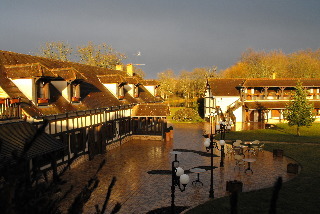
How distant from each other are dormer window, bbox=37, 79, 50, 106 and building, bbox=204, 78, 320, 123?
30.0m

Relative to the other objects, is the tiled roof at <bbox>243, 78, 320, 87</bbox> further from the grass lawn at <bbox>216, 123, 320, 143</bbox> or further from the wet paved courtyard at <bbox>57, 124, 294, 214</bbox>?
the wet paved courtyard at <bbox>57, 124, 294, 214</bbox>

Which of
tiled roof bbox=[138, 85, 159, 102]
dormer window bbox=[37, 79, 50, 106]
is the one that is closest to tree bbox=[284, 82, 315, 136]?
tiled roof bbox=[138, 85, 159, 102]

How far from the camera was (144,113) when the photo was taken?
93.6ft

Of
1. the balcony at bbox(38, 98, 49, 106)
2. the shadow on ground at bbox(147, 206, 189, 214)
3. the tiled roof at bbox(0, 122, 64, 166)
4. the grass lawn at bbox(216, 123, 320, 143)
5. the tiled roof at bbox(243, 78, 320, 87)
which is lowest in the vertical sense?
the shadow on ground at bbox(147, 206, 189, 214)

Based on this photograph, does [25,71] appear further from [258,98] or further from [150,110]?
[258,98]

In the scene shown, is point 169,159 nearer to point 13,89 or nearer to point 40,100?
point 40,100

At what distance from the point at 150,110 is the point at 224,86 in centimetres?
2112

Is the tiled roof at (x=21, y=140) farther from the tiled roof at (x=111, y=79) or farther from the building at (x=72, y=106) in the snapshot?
the tiled roof at (x=111, y=79)

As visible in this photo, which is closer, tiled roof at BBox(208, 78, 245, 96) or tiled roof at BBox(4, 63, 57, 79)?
tiled roof at BBox(4, 63, 57, 79)

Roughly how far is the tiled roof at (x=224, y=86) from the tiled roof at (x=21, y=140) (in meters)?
33.7

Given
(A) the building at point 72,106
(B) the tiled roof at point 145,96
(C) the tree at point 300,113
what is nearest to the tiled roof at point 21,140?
(A) the building at point 72,106

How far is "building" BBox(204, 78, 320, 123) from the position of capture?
42.4 meters

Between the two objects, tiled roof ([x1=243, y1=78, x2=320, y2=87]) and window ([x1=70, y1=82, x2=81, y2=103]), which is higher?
tiled roof ([x1=243, y1=78, x2=320, y2=87])

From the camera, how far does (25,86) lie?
1489 centimetres
